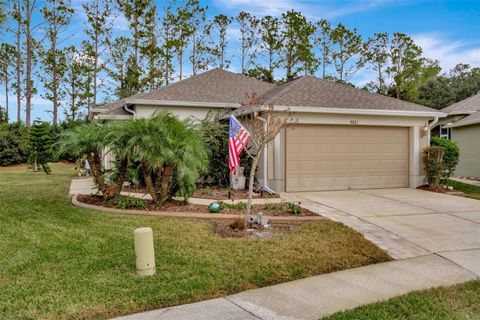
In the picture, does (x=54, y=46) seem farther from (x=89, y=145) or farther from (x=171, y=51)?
(x=89, y=145)

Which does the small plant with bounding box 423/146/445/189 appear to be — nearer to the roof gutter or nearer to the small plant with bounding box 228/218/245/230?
the roof gutter

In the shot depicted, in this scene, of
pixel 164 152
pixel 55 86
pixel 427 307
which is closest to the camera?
pixel 427 307

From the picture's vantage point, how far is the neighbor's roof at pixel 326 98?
12238mm

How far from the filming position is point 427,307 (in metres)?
4.08

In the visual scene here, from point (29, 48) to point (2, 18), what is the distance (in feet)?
87.3

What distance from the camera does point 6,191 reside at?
12.1 metres

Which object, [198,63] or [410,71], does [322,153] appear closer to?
[198,63]

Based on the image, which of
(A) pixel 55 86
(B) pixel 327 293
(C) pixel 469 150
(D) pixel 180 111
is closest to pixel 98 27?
(A) pixel 55 86

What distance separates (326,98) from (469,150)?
9.82m

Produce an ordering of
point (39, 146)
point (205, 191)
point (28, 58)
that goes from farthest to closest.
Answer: point (28, 58)
point (39, 146)
point (205, 191)

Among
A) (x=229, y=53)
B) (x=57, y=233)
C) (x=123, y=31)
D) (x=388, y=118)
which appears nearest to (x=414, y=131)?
(x=388, y=118)

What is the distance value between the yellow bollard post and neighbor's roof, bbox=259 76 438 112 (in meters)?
7.57

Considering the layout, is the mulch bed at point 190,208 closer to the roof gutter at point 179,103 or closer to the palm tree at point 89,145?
the palm tree at point 89,145

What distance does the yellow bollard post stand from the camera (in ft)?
15.8
